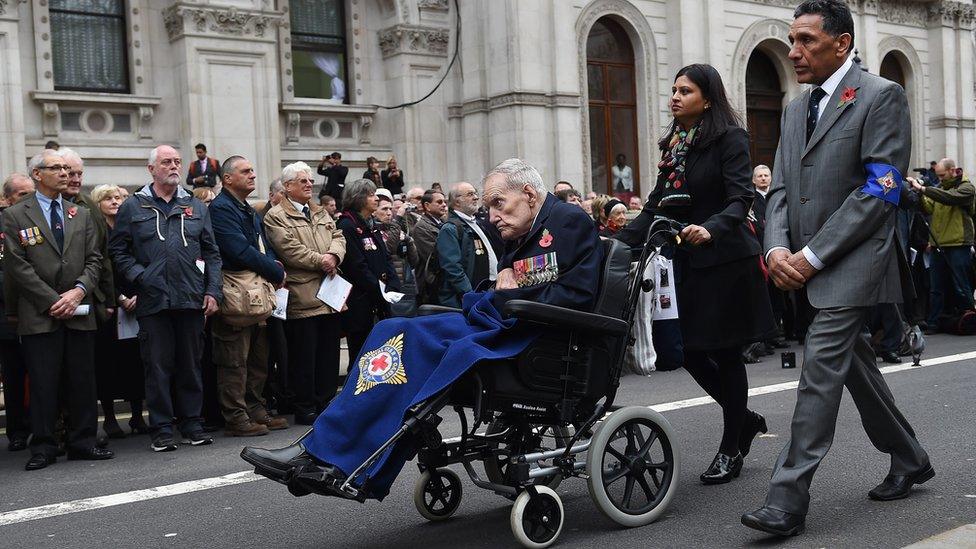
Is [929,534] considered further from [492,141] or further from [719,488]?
[492,141]

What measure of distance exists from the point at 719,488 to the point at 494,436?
148 centimetres

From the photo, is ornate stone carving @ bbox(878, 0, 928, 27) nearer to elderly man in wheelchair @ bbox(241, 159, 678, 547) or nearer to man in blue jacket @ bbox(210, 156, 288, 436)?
man in blue jacket @ bbox(210, 156, 288, 436)

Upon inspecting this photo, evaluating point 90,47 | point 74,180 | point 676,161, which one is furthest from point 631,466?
point 90,47

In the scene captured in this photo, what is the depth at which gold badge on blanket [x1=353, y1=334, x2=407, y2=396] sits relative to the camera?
15.4ft

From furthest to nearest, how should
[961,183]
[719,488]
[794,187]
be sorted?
1. [961,183]
2. [719,488]
3. [794,187]

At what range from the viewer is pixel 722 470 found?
19.5 ft

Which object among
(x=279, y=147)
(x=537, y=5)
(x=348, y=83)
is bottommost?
(x=279, y=147)

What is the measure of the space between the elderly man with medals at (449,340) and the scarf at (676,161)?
994 mm

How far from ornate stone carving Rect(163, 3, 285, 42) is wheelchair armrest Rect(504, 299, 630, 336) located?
45.5 ft

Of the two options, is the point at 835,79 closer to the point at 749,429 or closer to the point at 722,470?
the point at 749,429

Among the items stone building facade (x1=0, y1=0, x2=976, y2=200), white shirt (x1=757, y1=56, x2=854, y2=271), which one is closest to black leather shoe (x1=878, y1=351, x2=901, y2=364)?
white shirt (x1=757, y1=56, x2=854, y2=271)

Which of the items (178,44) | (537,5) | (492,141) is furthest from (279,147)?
(537,5)

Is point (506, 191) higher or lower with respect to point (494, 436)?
higher

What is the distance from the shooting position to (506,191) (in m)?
5.32
